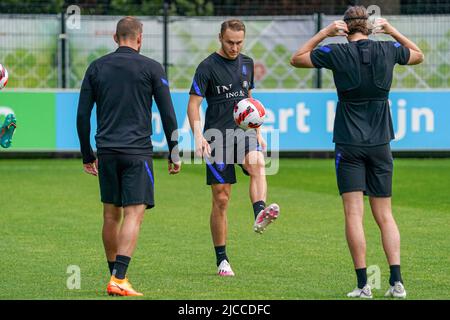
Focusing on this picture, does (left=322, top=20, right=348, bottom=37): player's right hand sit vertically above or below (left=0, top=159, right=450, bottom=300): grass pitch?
above

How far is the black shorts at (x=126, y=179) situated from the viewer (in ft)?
31.3

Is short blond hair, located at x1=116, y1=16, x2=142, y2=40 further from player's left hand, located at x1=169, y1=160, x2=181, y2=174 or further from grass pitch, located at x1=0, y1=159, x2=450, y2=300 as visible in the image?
grass pitch, located at x1=0, y1=159, x2=450, y2=300

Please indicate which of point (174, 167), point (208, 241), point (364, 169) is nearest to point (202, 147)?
point (174, 167)

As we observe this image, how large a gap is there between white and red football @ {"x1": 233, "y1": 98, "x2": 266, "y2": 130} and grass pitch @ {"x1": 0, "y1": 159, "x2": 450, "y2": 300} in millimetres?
1326

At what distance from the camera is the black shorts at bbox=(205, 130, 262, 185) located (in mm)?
11141

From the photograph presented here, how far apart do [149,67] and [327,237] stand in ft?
14.8

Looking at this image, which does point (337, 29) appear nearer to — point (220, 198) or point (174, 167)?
point (174, 167)

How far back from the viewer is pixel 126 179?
9570 millimetres

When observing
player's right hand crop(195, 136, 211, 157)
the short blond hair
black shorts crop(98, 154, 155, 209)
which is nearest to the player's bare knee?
player's right hand crop(195, 136, 211, 157)

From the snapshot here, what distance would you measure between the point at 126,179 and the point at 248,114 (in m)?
1.80

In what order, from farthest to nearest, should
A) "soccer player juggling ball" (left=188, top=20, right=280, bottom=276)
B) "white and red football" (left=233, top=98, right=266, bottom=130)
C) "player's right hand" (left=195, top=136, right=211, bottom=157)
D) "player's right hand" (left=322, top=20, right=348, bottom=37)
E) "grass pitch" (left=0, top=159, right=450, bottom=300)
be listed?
"soccer player juggling ball" (left=188, top=20, right=280, bottom=276), "white and red football" (left=233, top=98, right=266, bottom=130), "player's right hand" (left=195, top=136, right=211, bottom=157), "grass pitch" (left=0, top=159, right=450, bottom=300), "player's right hand" (left=322, top=20, right=348, bottom=37)

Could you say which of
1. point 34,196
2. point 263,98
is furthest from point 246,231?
point 263,98

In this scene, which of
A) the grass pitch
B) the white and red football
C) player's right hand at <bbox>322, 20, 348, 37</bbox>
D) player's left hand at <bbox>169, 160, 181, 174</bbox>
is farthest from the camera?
the white and red football

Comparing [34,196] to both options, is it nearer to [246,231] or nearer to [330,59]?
[246,231]
